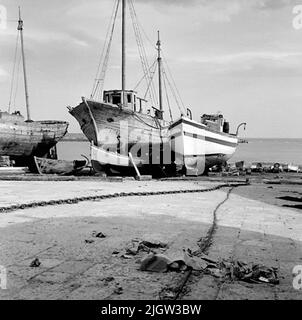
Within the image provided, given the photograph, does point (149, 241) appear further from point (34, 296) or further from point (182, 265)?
point (34, 296)

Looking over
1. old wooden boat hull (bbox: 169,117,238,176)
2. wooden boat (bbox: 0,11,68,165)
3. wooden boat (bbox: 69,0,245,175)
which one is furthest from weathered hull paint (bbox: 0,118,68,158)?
old wooden boat hull (bbox: 169,117,238,176)

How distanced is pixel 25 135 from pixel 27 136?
0.30 m

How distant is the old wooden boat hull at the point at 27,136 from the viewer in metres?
30.2

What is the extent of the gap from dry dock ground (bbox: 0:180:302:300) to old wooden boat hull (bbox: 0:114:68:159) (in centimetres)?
2314

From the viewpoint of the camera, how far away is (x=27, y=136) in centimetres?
3212

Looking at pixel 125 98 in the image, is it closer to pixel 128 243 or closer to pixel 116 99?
pixel 116 99

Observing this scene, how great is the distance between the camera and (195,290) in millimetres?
3281

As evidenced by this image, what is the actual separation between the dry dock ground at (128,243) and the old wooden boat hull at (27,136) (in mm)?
23144

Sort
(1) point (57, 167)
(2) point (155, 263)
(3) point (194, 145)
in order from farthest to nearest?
(1) point (57, 167)
(3) point (194, 145)
(2) point (155, 263)

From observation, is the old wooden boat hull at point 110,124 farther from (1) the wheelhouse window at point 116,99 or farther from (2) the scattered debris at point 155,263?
(2) the scattered debris at point 155,263

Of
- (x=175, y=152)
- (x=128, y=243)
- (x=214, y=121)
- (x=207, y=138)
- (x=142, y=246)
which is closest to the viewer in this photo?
(x=142, y=246)

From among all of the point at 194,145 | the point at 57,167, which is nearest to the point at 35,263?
the point at 194,145

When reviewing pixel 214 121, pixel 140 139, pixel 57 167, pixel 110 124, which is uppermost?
pixel 214 121
